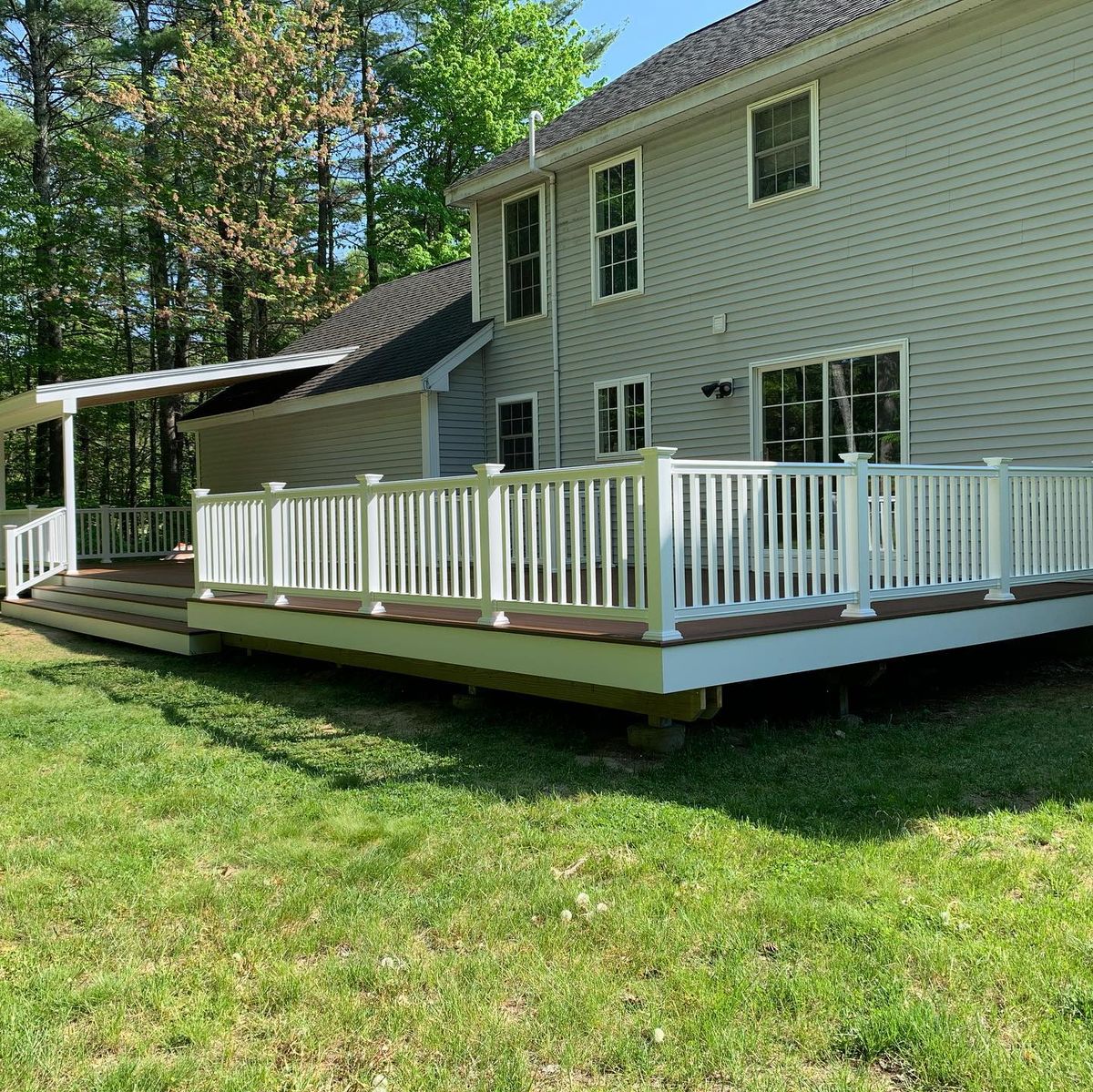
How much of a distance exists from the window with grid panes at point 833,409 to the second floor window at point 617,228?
7.90ft

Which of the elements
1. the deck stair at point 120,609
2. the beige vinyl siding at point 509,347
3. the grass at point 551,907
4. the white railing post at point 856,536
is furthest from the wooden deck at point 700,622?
the beige vinyl siding at point 509,347

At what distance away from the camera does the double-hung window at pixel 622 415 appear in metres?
11.3

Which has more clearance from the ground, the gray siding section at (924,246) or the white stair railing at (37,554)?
the gray siding section at (924,246)

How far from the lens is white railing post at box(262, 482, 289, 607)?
8188 millimetres

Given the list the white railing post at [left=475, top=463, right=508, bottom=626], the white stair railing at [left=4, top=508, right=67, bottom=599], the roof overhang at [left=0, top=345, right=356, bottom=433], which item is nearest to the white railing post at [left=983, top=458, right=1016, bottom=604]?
the white railing post at [left=475, top=463, right=508, bottom=626]

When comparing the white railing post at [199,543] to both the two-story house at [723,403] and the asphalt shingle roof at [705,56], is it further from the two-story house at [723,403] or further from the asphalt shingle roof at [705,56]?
the asphalt shingle roof at [705,56]

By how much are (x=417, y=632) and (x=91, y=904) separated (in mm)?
3242

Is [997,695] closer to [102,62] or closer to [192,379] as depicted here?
[192,379]

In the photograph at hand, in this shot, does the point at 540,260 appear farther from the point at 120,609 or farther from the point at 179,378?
the point at 120,609

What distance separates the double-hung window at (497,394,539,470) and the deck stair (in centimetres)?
458

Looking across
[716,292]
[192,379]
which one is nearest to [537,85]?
[192,379]

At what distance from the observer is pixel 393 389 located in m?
12.5

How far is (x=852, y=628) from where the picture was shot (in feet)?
19.3

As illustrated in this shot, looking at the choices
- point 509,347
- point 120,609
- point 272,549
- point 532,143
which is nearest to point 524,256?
point 509,347
